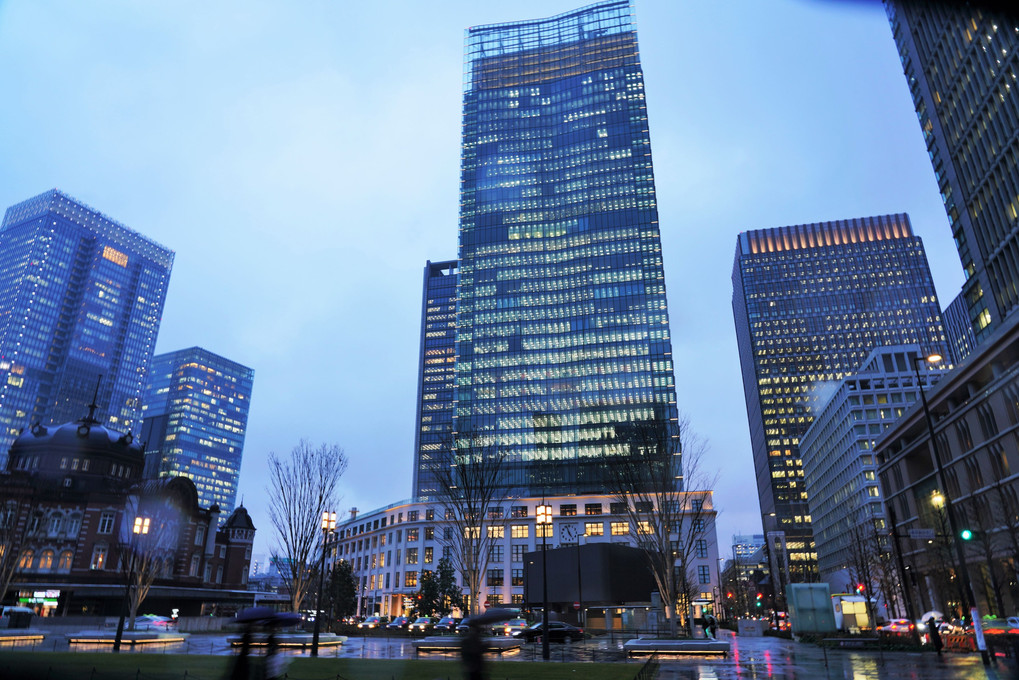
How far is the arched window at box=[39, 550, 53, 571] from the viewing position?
74375 millimetres

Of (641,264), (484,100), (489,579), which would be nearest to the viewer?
(489,579)

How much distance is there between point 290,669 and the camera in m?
21.3

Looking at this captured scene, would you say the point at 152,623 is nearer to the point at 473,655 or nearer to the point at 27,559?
the point at 27,559

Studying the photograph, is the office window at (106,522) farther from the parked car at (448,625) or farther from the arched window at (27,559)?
the parked car at (448,625)

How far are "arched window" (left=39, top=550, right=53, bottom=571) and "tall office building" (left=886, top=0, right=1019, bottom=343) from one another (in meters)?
109

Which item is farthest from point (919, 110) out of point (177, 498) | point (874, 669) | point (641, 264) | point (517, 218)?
point (177, 498)

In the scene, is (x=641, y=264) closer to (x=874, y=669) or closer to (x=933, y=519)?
(x=933, y=519)

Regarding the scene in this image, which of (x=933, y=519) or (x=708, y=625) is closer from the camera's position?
(x=708, y=625)

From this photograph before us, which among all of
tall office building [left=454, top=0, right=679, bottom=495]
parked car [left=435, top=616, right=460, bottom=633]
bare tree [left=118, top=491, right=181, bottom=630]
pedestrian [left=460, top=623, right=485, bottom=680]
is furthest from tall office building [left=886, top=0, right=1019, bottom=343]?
bare tree [left=118, top=491, right=181, bottom=630]

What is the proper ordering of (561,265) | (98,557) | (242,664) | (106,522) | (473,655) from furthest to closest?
(561,265) < (106,522) < (98,557) < (473,655) < (242,664)

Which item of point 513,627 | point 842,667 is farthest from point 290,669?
point 513,627

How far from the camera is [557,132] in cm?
17150

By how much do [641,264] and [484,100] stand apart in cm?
7710

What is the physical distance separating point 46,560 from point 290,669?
244 ft
